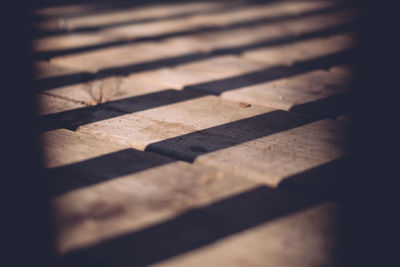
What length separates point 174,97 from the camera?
180 cm

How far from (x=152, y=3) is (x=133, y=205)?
12.9 feet

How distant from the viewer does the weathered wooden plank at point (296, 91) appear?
178 cm

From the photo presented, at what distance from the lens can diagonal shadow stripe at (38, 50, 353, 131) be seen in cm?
153

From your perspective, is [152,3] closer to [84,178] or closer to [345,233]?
[84,178]

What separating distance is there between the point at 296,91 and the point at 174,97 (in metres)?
0.75

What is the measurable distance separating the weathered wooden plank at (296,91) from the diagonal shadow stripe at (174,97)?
0.05 metres

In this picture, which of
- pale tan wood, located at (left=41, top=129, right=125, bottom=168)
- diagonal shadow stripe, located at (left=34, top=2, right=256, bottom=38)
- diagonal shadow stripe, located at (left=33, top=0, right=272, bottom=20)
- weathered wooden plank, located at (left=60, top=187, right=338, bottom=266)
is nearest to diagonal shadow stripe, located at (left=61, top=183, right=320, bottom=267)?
weathered wooden plank, located at (left=60, top=187, right=338, bottom=266)

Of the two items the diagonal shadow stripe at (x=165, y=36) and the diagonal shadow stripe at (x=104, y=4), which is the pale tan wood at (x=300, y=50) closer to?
the diagonal shadow stripe at (x=165, y=36)

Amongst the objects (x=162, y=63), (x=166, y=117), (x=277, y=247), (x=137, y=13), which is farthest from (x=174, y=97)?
(x=137, y=13)

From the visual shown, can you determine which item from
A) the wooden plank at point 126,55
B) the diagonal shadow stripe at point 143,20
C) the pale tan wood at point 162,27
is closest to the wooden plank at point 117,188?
the wooden plank at point 126,55

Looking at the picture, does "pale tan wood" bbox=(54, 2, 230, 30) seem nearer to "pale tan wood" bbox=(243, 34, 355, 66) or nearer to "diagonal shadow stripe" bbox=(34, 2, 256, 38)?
"diagonal shadow stripe" bbox=(34, 2, 256, 38)

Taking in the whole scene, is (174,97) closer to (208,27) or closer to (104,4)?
(208,27)

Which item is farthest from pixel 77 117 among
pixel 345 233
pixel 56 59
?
pixel 345 233

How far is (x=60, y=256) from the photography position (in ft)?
2.77
